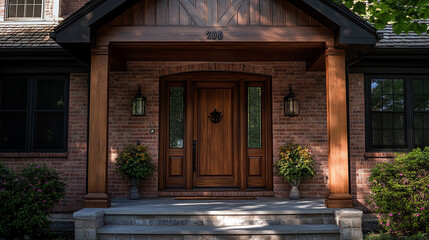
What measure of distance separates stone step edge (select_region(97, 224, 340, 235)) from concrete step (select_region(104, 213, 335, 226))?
0.14 m

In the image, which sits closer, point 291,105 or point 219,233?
point 219,233

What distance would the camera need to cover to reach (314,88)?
24.5ft

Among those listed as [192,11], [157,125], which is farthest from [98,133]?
[192,11]

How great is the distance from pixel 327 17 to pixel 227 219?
11.7ft

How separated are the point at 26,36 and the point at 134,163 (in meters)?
3.58

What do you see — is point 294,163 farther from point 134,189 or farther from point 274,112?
point 134,189

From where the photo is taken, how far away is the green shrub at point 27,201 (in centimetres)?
543

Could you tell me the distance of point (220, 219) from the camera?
219 inches

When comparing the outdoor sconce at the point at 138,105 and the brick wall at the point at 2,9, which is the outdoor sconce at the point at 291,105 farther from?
the brick wall at the point at 2,9

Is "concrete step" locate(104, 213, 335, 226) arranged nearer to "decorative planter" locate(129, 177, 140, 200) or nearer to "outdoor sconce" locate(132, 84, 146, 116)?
"decorative planter" locate(129, 177, 140, 200)

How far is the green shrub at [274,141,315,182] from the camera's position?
22.4 feet

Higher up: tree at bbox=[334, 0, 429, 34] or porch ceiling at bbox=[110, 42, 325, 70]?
tree at bbox=[334, 0, 429, 34]

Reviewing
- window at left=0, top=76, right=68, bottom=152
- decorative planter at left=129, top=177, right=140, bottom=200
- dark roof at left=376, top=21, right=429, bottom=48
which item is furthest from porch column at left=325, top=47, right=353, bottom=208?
window at left=0, top=76, right=68, bottom=152

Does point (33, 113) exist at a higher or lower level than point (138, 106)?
lower
